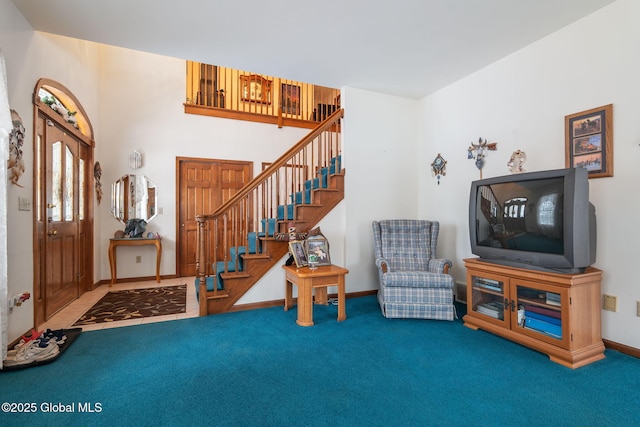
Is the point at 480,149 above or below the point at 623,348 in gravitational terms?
above

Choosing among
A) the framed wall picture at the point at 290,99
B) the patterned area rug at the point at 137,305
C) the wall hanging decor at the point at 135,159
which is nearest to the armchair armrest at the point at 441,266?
the patterned area rug at the point at 137,305

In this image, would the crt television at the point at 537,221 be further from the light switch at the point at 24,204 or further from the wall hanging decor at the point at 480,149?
the light switch at the point at 24,204

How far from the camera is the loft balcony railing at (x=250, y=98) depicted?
17.1 feet

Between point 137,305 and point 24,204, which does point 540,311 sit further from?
point 24,204

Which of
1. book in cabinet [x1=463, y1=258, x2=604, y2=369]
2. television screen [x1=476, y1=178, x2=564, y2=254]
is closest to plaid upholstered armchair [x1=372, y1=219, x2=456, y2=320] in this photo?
book in cabinet [x1=463, y1=258, x2=604, y2=369]

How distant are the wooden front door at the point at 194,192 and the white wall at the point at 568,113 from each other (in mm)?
3603

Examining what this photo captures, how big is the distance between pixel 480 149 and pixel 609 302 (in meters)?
1.85

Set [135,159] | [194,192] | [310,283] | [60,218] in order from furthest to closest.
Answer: [194,192]
[135,159]
[60,218]
[310,283]

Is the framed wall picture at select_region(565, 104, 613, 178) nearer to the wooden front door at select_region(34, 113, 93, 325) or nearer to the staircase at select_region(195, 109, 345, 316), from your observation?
the staircase at select_region(195, 109, 345, 316)

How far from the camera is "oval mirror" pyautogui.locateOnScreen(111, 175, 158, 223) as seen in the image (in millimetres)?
4691

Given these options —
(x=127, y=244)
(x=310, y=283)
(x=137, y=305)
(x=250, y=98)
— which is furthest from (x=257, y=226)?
(x=250, y=98)

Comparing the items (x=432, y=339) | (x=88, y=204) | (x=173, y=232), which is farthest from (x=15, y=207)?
(x=432, y=339)

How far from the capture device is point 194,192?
511cm
